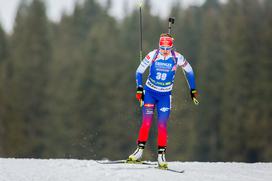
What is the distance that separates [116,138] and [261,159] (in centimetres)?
1104

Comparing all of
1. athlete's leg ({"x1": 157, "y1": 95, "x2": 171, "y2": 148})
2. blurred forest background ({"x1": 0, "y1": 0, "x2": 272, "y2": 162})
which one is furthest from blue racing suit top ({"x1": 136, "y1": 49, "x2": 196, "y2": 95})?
blurred forest background ({"x1": 0, "y1": 0, "x2": 272, "y2": 162})

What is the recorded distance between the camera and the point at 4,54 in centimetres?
6203

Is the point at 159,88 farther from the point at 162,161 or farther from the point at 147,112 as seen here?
the point at 162,161

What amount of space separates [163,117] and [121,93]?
136 feet

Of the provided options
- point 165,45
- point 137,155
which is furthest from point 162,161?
point 165,45

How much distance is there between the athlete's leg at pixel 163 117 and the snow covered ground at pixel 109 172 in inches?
20.8

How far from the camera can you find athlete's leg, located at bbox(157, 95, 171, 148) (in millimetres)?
10492

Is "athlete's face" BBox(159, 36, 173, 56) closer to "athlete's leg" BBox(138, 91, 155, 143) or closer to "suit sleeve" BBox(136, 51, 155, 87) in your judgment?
"suit sleeve" BBox(136, 51, 155, 87)

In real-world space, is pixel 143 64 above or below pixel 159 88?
above

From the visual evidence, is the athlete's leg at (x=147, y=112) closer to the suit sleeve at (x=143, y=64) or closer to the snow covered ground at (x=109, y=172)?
the suit sleeve at (x=143, y=64)

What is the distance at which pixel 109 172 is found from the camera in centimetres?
901

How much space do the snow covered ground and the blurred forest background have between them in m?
32.8

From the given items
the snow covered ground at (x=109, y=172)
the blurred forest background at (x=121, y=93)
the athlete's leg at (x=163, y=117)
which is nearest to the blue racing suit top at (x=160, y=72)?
the athlete's leg at (x=163, y=117)

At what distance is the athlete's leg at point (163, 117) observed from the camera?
10492mm
